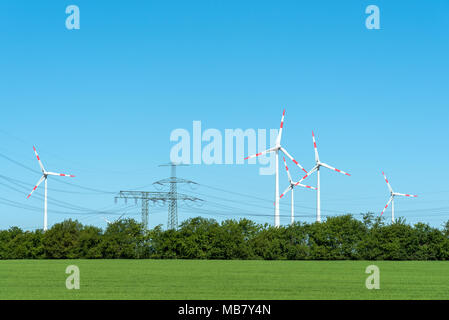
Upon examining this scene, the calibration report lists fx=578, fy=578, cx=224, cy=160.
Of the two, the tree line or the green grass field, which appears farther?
the tree line

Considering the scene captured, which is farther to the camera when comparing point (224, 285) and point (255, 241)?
point (255, 241)

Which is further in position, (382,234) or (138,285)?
(382,234)

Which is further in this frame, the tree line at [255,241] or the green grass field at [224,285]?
the tree line at [255,241]

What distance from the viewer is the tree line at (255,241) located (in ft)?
169

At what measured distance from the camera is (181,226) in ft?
174

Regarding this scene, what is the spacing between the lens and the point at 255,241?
52.1m

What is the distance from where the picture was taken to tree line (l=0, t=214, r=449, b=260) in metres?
51.6

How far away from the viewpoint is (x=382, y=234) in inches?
2030
